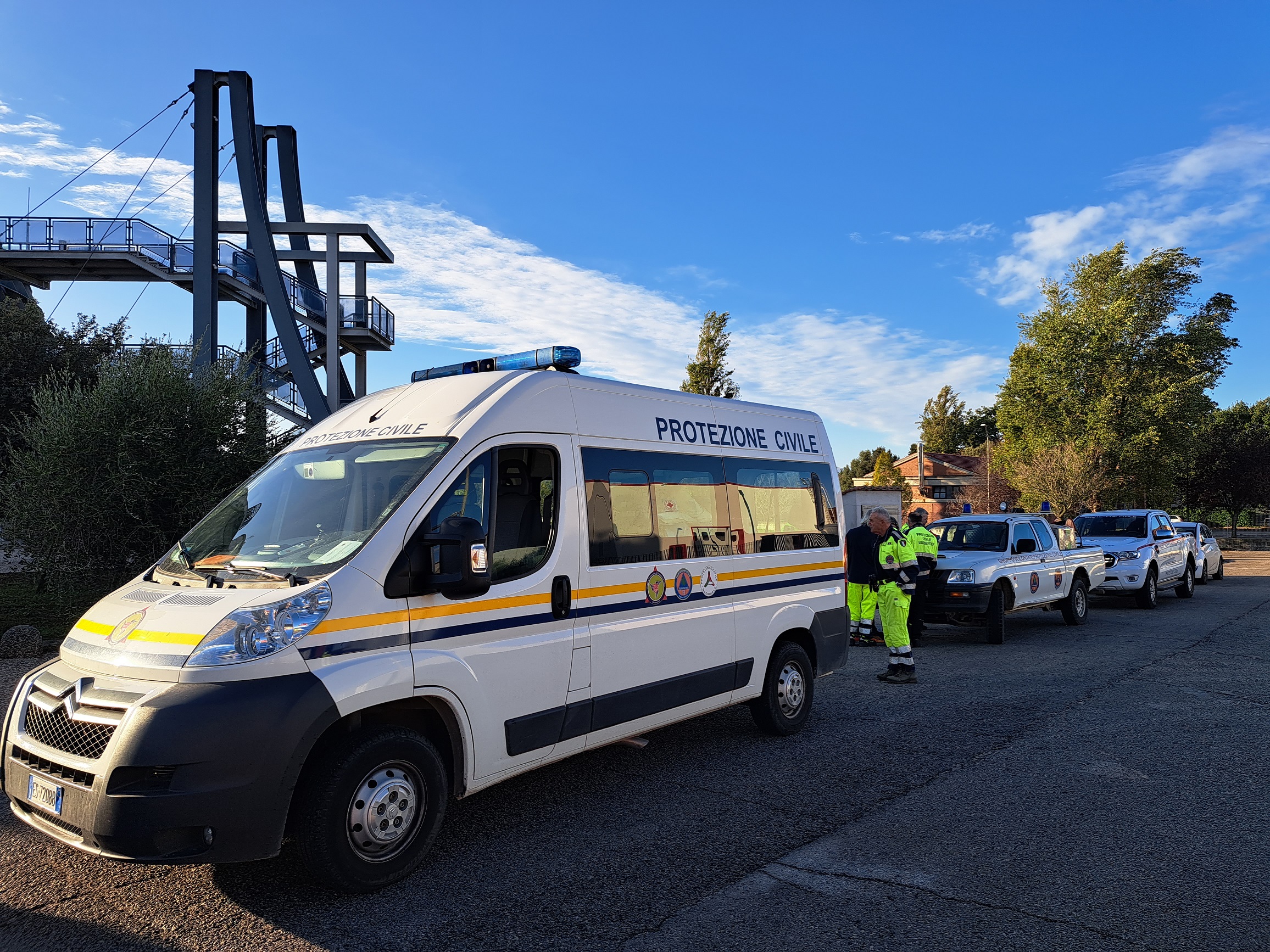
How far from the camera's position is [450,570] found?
157 inches

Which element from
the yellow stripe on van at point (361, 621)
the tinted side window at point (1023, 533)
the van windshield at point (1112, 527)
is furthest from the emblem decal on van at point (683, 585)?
the van windshield at point (1112, 527)

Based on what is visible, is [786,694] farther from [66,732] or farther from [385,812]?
[66,732]

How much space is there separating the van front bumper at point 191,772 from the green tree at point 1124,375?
126ft

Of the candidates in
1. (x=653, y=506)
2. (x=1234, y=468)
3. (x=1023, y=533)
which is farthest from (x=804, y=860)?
(x=1234, y=468)

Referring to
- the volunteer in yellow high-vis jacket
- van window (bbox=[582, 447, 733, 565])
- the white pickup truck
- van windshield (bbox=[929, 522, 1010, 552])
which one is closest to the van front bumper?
van window (bbox=[582, 447, 733, 565])

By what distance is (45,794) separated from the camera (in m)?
3.57

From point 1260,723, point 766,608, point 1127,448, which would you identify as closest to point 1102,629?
point 1260,723

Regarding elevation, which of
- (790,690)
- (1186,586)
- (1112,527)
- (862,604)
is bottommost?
(1186,586)

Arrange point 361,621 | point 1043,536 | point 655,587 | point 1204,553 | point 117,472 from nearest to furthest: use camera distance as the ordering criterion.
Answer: point 361,621, point 655,587, point 117,472, point 1043,536, point 1204,553

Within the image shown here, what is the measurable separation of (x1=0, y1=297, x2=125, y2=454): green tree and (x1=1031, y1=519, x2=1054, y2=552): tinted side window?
52.4ft

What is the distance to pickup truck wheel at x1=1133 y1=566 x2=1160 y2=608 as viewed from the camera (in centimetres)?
1583

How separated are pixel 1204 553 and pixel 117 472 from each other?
2328cm

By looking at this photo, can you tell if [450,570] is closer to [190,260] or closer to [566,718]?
[566,718]

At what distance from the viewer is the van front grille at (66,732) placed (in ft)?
11.3
